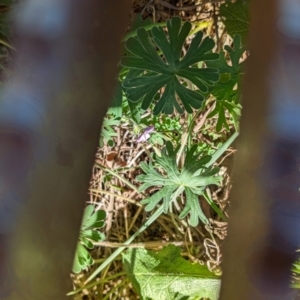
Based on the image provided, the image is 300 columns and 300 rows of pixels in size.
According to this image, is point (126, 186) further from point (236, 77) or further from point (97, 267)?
point (236, 77)

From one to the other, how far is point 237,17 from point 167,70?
0.18m

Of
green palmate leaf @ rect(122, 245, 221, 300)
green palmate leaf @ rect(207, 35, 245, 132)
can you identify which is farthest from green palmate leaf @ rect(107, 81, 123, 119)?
green palmate leaf @ rect(122, 245, 221, 300)

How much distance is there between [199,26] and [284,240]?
2.94 feet

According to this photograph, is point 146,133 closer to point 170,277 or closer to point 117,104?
point 117,104

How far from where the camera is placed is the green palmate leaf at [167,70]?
84 cm

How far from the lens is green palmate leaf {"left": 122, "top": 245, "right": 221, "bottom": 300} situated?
1.04 m

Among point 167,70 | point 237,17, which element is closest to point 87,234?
point 167,70

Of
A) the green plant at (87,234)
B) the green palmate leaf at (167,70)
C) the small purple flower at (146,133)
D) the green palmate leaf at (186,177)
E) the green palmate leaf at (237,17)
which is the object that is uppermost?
the green palmate leaf at (237,17)

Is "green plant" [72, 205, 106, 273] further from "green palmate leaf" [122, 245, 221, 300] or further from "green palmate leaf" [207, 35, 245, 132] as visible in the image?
"green palmate leaf" [207, 35, 245, 132]

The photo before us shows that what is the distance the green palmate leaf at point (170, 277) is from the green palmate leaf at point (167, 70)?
384mm

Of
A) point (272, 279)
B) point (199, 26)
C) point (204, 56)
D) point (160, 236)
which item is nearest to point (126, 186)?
point (160, 236)

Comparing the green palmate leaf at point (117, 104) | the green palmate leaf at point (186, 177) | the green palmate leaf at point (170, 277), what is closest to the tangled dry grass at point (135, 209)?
the green palmate leaf at point (170, 277)

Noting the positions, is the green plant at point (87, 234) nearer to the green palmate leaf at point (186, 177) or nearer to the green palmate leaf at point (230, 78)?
the green palmate leaf at point (186, 177)

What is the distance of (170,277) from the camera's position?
3.57ft
